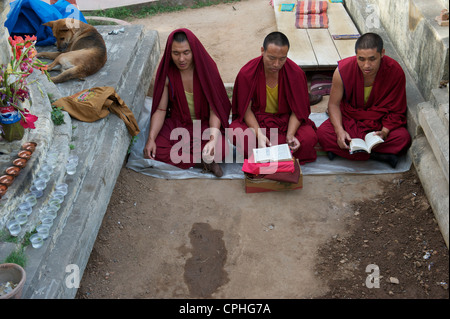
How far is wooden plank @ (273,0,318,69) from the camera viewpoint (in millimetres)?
6228

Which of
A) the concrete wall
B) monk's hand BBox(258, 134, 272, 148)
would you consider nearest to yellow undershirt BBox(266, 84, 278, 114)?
monk's hand BBox(258, 134, 272, 148)

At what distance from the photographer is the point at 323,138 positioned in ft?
16.0

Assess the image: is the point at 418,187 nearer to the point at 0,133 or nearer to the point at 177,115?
the point at 177,115

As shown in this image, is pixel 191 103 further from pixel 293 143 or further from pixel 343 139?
pixel 343 139

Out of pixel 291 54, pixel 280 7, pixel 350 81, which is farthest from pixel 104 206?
pixel 280 7

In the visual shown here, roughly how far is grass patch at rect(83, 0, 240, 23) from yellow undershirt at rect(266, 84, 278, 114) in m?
5.13

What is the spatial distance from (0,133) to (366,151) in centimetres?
313

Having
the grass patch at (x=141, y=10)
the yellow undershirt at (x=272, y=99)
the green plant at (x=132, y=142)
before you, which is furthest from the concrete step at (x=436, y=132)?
the grass patch at (x=141, y=10)

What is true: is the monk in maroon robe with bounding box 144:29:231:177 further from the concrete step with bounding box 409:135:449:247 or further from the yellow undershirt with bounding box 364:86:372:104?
the concrete step with bounding box 409:135:449:247

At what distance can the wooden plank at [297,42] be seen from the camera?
20.4 feet

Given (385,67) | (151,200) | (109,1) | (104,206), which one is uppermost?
(385,67)

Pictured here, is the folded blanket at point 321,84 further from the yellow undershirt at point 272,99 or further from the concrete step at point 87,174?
the concrete step at point 87,174

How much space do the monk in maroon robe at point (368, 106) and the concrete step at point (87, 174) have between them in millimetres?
2045

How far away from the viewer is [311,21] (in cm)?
732
